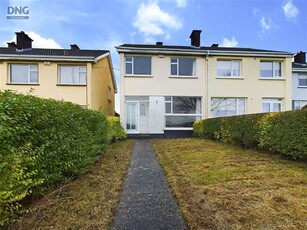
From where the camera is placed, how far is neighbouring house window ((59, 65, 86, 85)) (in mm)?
17750

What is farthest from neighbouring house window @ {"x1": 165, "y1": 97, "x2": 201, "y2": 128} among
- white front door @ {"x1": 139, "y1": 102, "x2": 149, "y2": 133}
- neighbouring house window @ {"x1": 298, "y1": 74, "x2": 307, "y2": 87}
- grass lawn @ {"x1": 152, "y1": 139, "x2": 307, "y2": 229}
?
neighbouring house window @ {"x1": 298, "y1": 74, "x2": 307, "y2": 87}

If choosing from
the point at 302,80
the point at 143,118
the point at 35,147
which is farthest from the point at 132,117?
the point at 302,80

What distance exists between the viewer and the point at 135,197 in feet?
14.7

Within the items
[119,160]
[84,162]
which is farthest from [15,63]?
[84,162]

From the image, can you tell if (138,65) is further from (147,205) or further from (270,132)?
(147,205)

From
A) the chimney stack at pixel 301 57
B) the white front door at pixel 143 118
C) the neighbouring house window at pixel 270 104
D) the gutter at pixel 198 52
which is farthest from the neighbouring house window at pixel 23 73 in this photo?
the chimney stack at pixel 301 57

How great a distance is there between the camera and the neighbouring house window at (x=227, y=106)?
1847cm

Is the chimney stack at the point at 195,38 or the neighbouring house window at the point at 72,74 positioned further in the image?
the chimney stack at the point at 195,38

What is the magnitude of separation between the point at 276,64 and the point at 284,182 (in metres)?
16.4

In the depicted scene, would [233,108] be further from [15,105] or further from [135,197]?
[15,105]

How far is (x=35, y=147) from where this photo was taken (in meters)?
3.60

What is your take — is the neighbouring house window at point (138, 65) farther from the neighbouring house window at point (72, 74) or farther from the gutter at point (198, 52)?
the neighbouring house window at point (72, 74)

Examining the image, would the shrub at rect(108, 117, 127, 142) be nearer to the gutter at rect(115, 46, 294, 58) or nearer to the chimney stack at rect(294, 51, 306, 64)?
the gutter at rect(115, 46, 294, 58)

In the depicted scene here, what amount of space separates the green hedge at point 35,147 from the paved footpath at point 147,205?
129 cm
